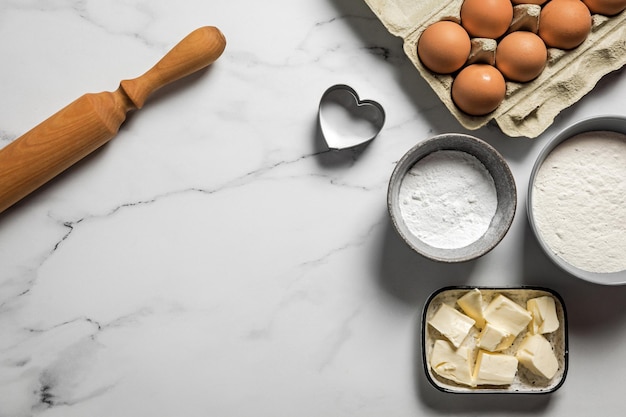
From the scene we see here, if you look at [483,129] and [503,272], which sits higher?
[483,129]

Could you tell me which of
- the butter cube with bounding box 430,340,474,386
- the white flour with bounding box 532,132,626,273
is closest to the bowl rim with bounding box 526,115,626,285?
the white flour with bounding box 532,132,626,273

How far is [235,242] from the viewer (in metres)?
1.23

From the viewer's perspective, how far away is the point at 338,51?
123 cm

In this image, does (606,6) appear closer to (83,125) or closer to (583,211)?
(583,211)

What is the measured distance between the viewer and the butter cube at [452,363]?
3.80 ft

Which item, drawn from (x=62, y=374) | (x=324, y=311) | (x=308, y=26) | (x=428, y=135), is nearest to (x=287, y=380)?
(x=324, y=311)

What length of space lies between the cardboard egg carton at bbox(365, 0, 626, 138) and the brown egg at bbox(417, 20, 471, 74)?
0.02 m

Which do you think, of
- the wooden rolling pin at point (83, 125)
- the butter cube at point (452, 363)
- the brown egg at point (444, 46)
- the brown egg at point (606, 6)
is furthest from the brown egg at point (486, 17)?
the butter cube at point (452, 363)

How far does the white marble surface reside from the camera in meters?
1.21

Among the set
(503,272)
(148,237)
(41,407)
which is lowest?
(503,272)

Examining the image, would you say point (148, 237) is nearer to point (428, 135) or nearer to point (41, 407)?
point (41, 407)

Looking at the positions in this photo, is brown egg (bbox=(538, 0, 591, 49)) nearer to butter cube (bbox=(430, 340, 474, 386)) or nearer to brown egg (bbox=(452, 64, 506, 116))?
brown egg (bbox=(452, 64, 506, 116))

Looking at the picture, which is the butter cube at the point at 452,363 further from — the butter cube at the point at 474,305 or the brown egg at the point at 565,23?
A: the brown egg at the point at 565,23

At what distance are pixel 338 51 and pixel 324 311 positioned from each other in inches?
18.2
